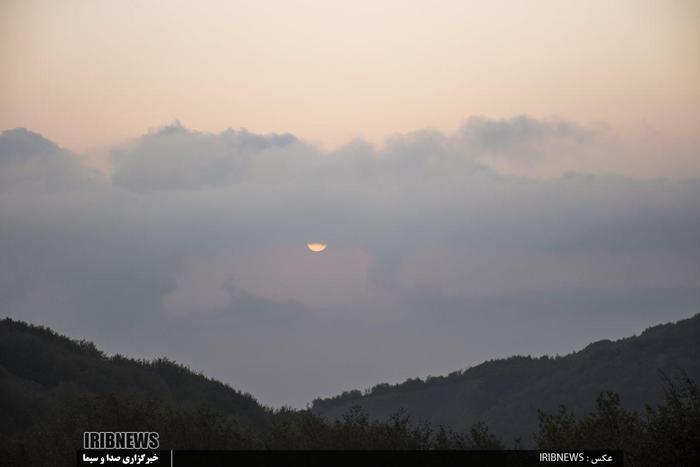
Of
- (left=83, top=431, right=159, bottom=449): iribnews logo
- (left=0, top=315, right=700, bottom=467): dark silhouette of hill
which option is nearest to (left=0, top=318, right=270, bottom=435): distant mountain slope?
(left=0, top=315, right=700, bottom=467): dark silhouette of hill

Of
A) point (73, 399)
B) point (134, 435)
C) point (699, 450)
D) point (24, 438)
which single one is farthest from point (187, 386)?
point (699, 450)

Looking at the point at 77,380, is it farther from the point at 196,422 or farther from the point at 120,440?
the point at 120,440

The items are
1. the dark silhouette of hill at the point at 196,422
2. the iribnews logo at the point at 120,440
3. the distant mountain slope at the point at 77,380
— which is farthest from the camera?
the distant mountain slope at the point at 77,380

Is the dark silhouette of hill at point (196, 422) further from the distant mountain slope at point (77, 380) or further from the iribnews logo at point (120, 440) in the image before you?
the iribnews logo at point (120, 440)

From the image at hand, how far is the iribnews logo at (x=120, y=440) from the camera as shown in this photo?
53.6m

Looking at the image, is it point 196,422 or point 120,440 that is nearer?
point 120,440

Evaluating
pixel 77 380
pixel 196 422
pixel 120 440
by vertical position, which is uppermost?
pixel 77 380

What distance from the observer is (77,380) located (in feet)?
329

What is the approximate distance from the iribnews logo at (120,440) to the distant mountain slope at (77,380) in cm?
2411

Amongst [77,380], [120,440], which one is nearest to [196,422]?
[120,440]

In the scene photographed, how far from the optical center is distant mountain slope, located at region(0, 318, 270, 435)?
8906cm

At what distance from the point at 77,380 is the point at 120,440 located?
48.8 metres

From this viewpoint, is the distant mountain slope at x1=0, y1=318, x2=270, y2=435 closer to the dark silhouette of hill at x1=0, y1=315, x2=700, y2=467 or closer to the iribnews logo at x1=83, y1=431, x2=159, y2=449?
the dark silhouette of hill at x1=0, y1=315, x2=700, y2=467

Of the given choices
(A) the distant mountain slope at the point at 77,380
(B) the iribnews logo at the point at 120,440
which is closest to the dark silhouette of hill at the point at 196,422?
(A) the distant mountain slope at the point at 77,380
